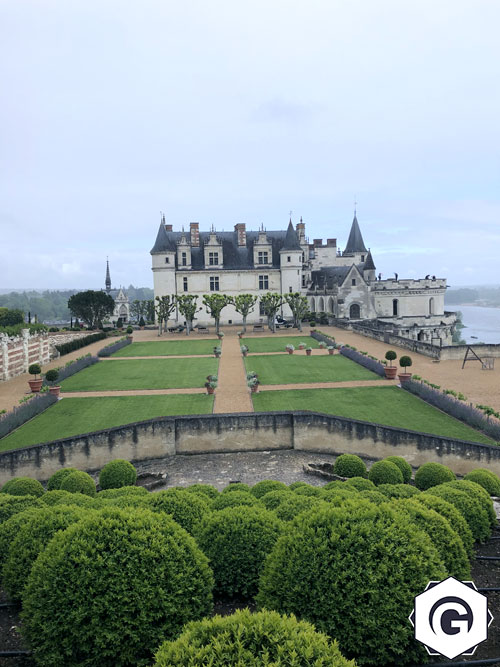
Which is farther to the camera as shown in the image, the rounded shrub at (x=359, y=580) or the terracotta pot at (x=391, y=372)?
the terracotta pot at (x=391, y=372)

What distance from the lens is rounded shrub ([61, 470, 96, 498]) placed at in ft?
41.8

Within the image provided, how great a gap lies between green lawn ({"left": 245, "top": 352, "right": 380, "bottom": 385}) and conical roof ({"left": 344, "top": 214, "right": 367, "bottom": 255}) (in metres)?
42.1

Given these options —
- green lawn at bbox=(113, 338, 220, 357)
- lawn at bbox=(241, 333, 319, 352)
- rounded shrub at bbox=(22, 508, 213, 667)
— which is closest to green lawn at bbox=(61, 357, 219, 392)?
green lawn at bbox=(113, 338, 220, 357)

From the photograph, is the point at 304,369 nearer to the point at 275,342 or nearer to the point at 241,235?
the point at 275,342

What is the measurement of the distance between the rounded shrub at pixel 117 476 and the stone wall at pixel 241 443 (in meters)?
3.20

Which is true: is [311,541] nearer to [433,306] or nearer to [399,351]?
[399,351]

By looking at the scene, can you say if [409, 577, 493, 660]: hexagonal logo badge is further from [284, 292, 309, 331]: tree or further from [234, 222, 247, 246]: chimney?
[234, 222, 247, 246]: chimney

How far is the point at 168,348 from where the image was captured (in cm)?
4366

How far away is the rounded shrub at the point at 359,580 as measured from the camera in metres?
5.31

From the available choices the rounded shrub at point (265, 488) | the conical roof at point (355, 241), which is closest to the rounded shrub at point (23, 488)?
the rounded shrub at point (265, 488)

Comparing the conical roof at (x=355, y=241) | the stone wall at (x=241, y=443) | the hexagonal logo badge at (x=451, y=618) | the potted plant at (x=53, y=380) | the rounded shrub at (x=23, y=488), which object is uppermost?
the conical roof at (x=355, y=241)

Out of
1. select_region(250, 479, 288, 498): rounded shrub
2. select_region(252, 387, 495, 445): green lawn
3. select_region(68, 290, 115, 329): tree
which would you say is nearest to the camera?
select_region(250, 479, 288, 498): rounded shrub

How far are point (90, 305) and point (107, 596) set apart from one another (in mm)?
61242

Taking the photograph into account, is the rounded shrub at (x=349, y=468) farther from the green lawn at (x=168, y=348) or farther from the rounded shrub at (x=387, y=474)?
the green lawn at (x=168, y=348)
